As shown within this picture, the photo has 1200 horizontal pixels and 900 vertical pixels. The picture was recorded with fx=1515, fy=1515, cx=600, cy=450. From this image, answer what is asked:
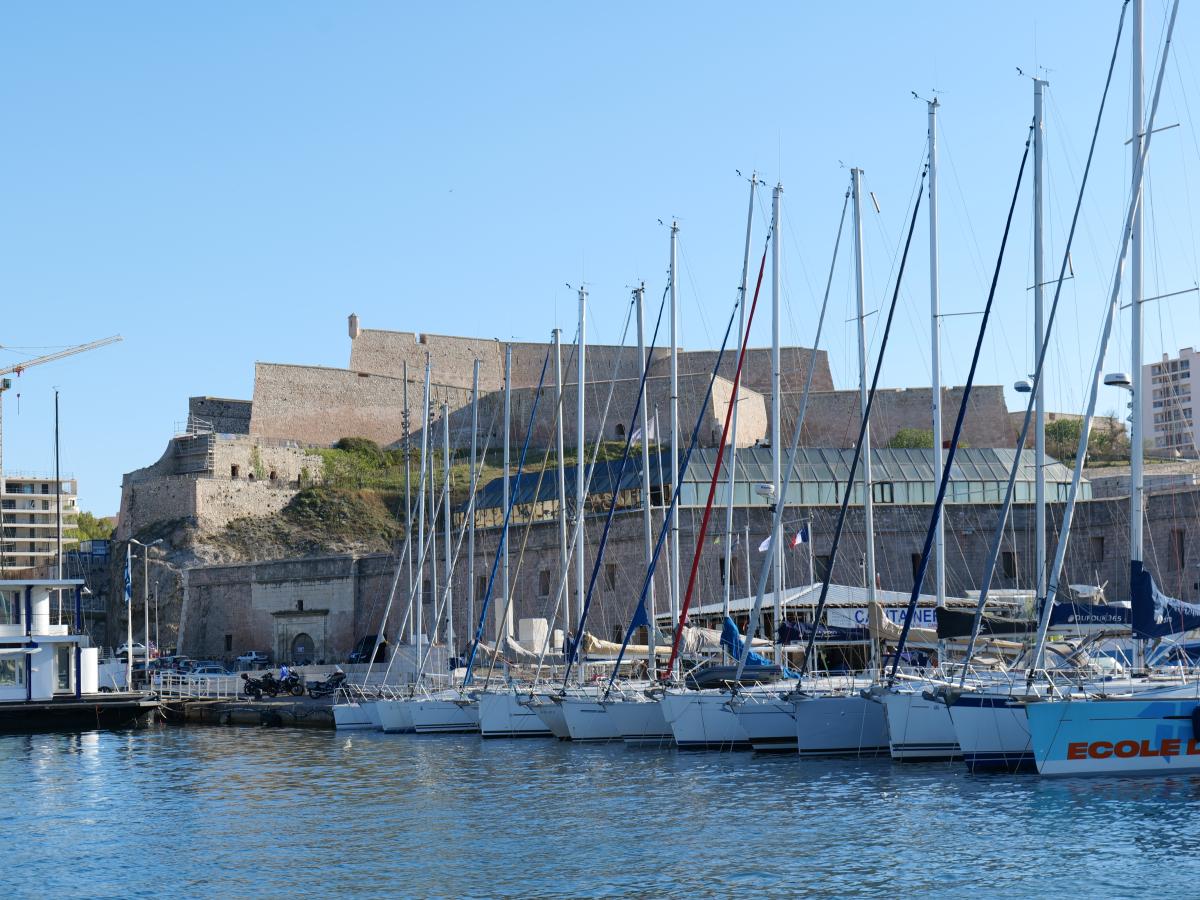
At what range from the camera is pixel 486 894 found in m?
16.1

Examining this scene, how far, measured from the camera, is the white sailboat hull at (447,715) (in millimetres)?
34906

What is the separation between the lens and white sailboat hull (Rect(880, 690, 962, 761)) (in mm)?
23250

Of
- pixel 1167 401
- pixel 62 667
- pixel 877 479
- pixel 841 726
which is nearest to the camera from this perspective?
pixel 841 726

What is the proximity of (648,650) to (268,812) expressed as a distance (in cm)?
1046

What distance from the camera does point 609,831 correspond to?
1958 centimetres

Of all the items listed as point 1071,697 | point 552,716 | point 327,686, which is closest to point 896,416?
point 327,686

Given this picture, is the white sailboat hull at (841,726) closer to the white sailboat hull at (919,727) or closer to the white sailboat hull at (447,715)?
the white sailboat hull at (919,727)

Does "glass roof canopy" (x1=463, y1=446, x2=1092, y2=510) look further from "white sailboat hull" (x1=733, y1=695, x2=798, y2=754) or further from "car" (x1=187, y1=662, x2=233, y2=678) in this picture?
"white sailboat hull" (x1=733, y1=695, x2=798, y2=754)

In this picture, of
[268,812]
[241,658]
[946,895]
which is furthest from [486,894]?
[241,658]

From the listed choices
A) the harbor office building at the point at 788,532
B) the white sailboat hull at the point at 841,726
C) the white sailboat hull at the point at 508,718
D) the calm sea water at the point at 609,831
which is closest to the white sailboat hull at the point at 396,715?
the white sailboat hull at the point at 508,718

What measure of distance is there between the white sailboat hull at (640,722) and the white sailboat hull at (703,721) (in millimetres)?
1361

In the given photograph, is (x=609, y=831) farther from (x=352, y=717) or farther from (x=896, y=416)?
(x=896, y=416)

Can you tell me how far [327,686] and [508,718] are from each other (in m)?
14.8

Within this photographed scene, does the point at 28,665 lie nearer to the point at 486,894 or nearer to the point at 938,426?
→ the point at 938,426
